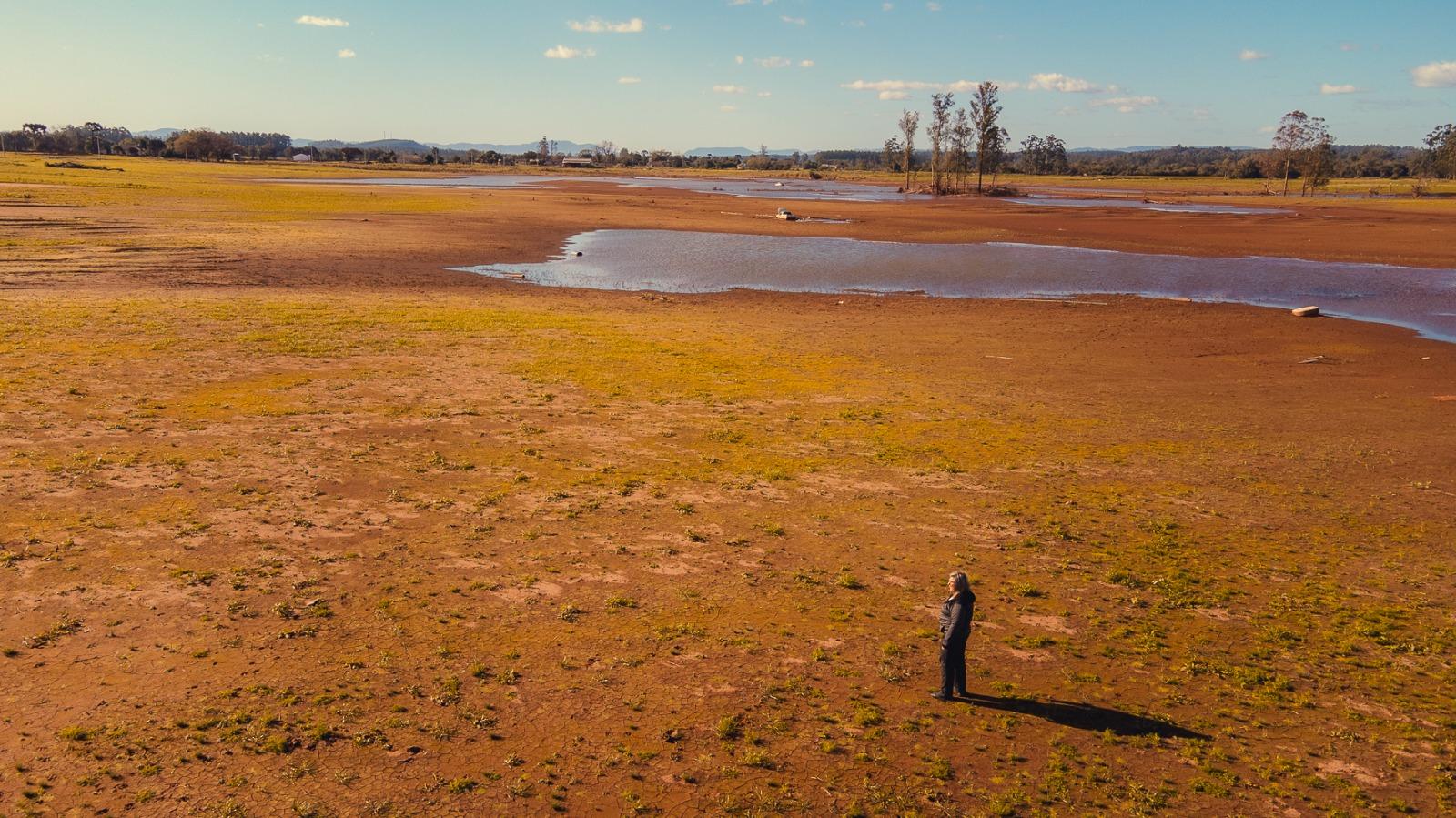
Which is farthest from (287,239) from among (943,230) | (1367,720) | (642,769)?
(1367,720)

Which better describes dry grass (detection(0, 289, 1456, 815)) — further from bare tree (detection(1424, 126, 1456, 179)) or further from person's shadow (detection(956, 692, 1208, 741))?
bare tree (detection(1424, 126, 1456, 179))

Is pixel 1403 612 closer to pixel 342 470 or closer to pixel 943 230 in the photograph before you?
pixel 342 470

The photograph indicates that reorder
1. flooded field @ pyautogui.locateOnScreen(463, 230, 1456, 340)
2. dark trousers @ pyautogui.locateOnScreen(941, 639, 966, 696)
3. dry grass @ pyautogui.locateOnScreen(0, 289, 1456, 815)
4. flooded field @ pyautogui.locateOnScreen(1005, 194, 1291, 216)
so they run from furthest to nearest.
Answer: flooded field @ pyautogui.locateOnScreen(1005, 194, 1291, 216), flooded field @ pyautogui.locateOnScreen(463, 230, 1456, 340), dark trousers @ pyautogui.locateOnScreen(941, 639, 966, 696), dry grass @ pyautogui.locateOnScreen(0, 289, 1456, 815)

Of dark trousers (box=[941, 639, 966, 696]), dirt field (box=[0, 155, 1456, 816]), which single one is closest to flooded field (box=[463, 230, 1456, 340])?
dirt field (box=[0, 155, 1456, 816])

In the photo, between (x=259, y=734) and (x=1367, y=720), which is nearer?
(x=259, y=734)

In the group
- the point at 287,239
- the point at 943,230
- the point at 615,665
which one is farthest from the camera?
the point at 943,230

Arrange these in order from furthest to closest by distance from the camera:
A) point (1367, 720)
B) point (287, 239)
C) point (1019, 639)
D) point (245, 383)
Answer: point (287, 239)
point (245, 383)
point (1019, 639)
point (1367, 720)

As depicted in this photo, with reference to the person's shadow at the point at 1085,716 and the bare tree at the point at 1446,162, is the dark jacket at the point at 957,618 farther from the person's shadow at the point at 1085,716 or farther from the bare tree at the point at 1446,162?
the bare tree at the point at 1446,162
